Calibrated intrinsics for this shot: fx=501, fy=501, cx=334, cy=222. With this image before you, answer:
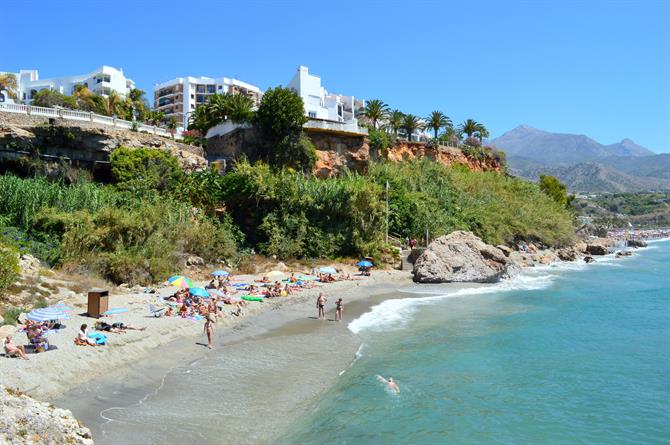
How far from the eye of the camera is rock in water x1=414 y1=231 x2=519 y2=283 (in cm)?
3338

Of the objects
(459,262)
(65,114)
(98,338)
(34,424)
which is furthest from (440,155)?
(34,424)

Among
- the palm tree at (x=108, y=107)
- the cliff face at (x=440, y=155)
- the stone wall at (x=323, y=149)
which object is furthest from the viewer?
the cliff face at (x=440, y=155)

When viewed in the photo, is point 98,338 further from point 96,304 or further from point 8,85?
point 8,85

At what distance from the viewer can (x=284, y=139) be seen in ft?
137

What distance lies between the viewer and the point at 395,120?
60.3 metres

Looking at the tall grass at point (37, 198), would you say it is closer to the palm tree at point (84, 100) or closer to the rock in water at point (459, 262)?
the rock in water at point (459, 262)

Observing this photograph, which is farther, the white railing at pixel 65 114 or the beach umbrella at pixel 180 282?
the white railing at pixel 65 114

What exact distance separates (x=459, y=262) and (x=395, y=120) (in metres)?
30.3

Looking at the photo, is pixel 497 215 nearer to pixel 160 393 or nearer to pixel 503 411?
pixel 503 411

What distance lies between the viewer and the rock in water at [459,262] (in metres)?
33.4

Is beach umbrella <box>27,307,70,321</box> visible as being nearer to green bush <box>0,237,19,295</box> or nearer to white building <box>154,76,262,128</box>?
green bush <box>0,237,19,295</box>

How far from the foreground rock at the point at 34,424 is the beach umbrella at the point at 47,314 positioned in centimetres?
663

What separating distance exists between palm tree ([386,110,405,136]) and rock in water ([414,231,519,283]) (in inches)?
1085

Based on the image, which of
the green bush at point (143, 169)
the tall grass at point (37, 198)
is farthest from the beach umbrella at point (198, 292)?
the green bush at point (143, 169)
